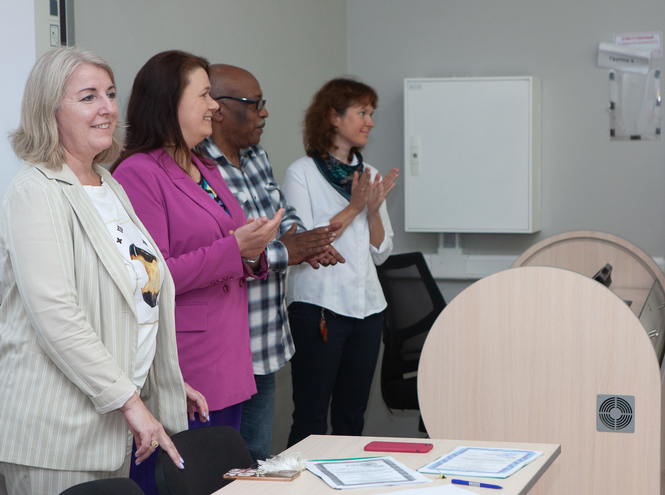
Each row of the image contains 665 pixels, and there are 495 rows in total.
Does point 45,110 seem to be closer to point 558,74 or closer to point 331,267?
point 331,267

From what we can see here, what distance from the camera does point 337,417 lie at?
293 centimetres

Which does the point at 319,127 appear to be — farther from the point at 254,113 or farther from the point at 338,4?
the point at 338,4

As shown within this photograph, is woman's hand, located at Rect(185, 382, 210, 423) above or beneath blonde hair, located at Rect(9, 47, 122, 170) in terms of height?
beneath

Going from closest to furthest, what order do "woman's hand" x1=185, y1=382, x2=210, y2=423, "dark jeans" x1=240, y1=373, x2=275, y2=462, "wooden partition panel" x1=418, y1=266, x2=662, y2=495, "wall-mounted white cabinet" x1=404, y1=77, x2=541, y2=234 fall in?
"woman's hand" x1=185, y1=382, x2=210, y2=423 < "wooden partition panel" x1=418, y1=266, x2=662, y2=495 < "dark jeans" x1=240, y1=373, x2=275, y2=462 < "wall-mounted white cabinet" x1=404, y1=77, x2=541, y2=234

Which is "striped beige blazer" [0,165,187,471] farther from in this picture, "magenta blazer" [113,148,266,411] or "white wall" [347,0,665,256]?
"white wall" [347,0,665,256]

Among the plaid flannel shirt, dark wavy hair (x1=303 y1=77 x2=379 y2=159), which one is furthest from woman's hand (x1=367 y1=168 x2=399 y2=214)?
the plaid flannel shirt

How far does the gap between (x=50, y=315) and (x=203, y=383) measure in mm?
579

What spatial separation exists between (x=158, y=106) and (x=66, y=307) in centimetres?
69

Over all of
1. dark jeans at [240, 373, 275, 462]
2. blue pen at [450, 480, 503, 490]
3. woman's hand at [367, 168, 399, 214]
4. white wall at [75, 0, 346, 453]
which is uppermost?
white wall at [75, 0, 346, 453]

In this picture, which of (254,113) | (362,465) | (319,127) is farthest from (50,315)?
(319,127)

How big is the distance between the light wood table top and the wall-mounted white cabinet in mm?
2288

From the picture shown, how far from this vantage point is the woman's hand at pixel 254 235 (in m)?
1.89

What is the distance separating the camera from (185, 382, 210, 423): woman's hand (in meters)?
1.76

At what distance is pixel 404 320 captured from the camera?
3.23 m
